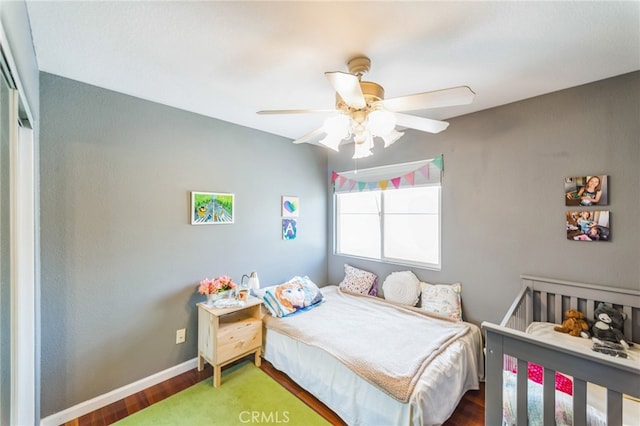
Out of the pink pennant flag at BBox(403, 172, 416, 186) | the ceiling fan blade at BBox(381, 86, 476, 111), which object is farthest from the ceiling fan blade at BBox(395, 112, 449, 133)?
the pink pennant flag at BBox(403, 172, 416, 186)

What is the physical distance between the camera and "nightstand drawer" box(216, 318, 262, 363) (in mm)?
2246

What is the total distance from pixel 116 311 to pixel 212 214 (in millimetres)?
1092

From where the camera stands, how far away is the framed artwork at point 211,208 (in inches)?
99.2

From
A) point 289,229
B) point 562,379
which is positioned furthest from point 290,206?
point 562,379

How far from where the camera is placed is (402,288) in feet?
9.66

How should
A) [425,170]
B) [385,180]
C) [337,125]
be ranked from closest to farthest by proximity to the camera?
[337,125] < [425,170] < [385,180]

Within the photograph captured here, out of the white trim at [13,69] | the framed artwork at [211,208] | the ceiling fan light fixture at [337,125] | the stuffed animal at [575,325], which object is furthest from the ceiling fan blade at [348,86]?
the stuffed animal at [575,325]

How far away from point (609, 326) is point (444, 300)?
1109 mm

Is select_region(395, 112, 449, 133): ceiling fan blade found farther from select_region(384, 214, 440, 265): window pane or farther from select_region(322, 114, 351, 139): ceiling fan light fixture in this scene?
select_region(384, 214, 440, 265): window pane

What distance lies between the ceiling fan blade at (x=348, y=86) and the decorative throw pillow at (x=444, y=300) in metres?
2.09

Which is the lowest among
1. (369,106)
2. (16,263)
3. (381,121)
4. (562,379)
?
(562,379)

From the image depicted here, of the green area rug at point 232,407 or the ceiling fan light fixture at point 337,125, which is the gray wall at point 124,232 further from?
the ceiling fan light fixture at point 337,125

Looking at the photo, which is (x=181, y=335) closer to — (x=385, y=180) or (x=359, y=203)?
(x=359, y=203)

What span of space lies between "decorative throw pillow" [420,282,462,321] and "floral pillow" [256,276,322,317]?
1150 millimetres
